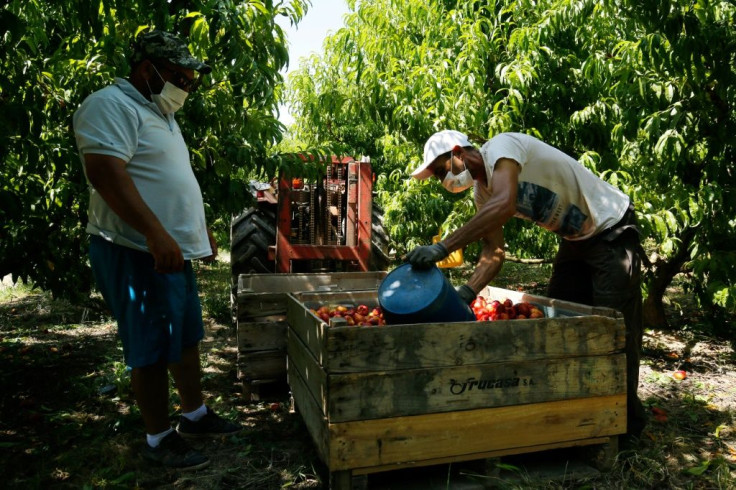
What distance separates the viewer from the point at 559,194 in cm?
298

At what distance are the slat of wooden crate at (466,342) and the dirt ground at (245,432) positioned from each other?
1.65 ft

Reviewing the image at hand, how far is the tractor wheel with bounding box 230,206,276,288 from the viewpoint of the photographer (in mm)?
6625

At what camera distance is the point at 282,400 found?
379cm

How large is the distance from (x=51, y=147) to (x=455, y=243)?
2728mm

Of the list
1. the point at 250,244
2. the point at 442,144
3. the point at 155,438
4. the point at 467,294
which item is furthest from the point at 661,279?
the point at 155,438

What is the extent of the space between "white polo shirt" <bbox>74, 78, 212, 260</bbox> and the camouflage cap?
0.56 ft

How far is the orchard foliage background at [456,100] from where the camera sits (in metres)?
3.39

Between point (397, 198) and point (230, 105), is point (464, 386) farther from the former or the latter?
point (397, 198)

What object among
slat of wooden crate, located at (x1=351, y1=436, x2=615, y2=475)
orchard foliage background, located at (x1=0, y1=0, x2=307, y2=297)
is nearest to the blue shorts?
orchard foliage background, located at (x1=0, y1=0, x2=307, y2=297)

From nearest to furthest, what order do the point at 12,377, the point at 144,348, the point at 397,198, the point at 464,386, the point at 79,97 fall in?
1. the point at 464,386
2. the point at 144,348
3. the point at 79,97
4. the point at 12,377
5. the point at 397,198

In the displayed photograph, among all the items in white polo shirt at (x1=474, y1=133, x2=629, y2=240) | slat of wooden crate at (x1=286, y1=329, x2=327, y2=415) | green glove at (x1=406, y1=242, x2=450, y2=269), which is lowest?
slat of wooden crate at (x1=286, y1=329, x2=327, y2=415)

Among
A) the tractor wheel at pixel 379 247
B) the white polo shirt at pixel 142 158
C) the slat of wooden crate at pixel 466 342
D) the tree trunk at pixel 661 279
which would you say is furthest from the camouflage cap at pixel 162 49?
the tractor wheel at pixel 379 247

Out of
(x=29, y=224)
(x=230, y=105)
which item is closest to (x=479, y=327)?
(x=230, y=105)

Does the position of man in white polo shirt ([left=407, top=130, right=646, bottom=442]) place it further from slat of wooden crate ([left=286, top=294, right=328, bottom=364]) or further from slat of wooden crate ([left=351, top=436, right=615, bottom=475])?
slat of wooden crate ([left=286, top=294, right=328, bottom=364])
